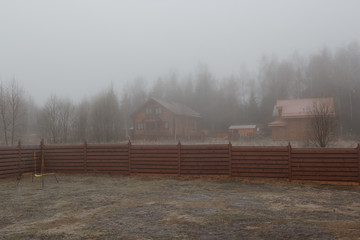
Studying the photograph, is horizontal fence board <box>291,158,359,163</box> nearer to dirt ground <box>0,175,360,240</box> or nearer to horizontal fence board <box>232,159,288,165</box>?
horizontal fence board <box>232,159,288,165</box>

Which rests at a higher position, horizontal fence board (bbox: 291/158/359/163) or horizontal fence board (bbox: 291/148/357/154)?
horizontal fence board (bbox: 291/148/357/154)

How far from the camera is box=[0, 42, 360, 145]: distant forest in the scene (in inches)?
1259

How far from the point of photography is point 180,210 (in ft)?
24.2

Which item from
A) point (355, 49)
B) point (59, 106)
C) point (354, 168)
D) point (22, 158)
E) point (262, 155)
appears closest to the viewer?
point (354, 168)

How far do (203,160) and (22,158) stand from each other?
29.8 feet

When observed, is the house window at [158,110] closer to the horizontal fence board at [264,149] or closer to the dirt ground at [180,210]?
the horizontal fence board at [264,149]

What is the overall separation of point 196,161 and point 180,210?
5682mm

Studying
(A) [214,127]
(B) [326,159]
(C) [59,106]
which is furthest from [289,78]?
(B) [326,159]

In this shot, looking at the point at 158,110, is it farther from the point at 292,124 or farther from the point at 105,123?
the point at 292,124

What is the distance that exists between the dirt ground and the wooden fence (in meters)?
0.71

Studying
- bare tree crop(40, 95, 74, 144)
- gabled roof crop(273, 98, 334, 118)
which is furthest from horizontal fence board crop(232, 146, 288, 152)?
gabled roof crop(273, 98, 334, 118)

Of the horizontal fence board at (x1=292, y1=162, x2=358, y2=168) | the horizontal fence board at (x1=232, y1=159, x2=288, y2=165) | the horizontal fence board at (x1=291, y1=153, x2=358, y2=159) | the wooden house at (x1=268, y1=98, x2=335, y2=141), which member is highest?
the wooden house at (x1=268, y1=98, x2=335, y2=141)

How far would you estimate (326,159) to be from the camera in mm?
11219

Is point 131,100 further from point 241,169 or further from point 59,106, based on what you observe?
point 241,169
